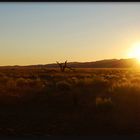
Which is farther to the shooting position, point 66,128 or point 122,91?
point 122,91

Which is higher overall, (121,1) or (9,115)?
(121,1)

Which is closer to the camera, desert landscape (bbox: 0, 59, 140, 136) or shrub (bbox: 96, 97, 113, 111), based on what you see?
desert landscape (bbox: 0, 59, 140, 136)

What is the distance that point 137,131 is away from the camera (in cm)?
1402

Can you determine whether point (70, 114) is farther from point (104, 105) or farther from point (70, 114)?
point (104, 105)

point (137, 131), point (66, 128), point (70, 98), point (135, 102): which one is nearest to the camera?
point (137, 131)

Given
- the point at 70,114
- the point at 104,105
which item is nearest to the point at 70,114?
the point at 70,114

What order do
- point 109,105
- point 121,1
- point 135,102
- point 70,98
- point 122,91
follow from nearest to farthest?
point 121,1 → point 109,105 → point 135,102 → point 70,98 → point 122,91

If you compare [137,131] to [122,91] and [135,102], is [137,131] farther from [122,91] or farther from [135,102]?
[122,91]

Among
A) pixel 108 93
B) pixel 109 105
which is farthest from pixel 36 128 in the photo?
pixel 108 93

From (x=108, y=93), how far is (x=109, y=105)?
626 centimetres

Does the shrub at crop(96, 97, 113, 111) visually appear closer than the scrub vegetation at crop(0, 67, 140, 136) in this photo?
No

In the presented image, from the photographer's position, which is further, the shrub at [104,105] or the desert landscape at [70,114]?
Answer: the shrub at [104,105]

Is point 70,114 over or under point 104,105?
under

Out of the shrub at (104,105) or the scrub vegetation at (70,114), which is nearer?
the scrub vegetation at (70,114)
